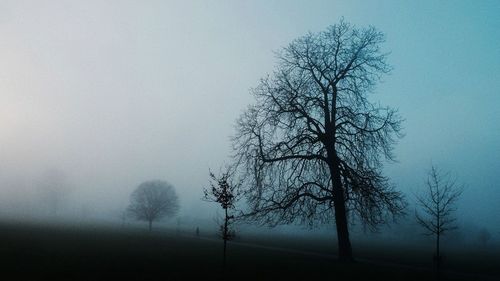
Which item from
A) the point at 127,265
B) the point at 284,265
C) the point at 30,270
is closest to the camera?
the point at 30,270

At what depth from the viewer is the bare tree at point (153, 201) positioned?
8919cm

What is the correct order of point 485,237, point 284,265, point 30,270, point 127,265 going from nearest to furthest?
point 30,270
point 127,265
point 284,265
point 485,237

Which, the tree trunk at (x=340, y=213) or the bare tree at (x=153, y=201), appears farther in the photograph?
the bare tree at (x=153, y=201)

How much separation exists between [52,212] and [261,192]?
159647 mm

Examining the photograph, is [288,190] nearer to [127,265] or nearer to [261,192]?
[261,192]

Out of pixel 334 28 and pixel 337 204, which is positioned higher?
pixel 334 28

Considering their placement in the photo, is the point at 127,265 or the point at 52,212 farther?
the point at 52,212

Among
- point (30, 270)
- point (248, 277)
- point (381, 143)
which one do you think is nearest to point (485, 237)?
point (381, 143)

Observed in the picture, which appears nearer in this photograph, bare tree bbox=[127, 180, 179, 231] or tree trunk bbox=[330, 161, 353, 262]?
tree trunk bbox=[330, 161, 353, 262]

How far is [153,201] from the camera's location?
90250 mm

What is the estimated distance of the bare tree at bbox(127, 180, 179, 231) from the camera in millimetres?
89188

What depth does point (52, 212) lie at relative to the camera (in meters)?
162

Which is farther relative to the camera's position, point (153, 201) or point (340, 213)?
point (153, 201)

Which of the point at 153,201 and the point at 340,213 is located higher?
the point at 153,201
